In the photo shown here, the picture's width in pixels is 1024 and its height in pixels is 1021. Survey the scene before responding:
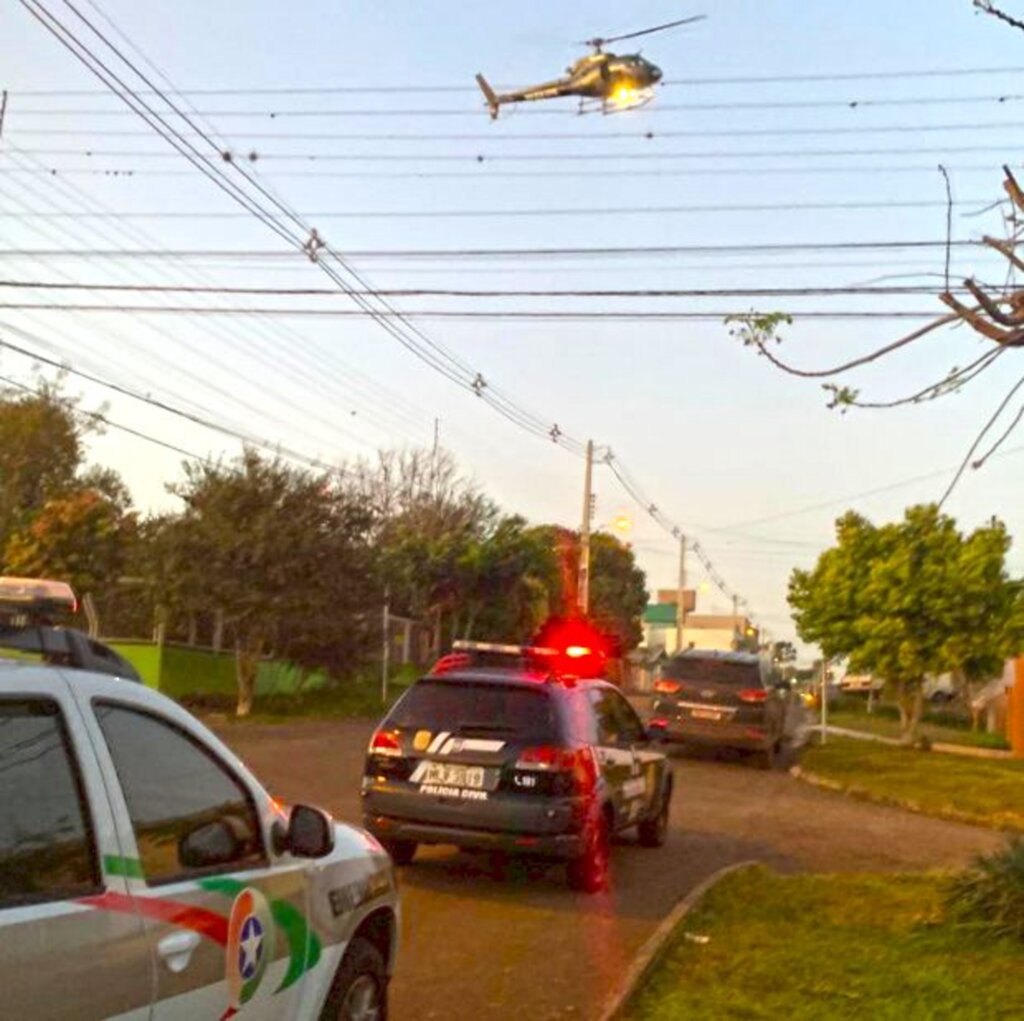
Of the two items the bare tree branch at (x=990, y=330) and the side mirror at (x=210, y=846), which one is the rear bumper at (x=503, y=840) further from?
the side mirror at (x=210, y=846)

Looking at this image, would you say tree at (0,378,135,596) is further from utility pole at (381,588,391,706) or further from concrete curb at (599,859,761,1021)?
concrete curb at (599,859,761,1021)

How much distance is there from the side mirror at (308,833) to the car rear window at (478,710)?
564cm

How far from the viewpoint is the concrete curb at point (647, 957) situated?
7008 mm

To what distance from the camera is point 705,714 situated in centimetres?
2311

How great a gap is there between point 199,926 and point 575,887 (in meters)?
6.91

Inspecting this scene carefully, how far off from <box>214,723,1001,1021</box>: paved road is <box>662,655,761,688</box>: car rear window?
229 centimetres

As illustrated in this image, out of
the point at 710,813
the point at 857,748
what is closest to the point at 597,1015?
the point at 710,813

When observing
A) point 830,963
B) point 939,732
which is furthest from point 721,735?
point 939,732

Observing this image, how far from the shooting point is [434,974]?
7891mm

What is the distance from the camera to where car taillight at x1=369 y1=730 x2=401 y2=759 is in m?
10.6

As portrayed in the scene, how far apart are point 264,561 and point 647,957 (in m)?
20.9

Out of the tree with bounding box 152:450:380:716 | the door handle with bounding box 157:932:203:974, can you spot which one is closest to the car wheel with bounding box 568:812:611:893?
the door handle with bounding box 157:932:203:974

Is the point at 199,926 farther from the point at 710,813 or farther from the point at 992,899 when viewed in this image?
the point at 710,813

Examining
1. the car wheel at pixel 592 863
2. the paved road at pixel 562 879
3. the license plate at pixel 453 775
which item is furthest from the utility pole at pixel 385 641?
the license plate at pixel 453 775
